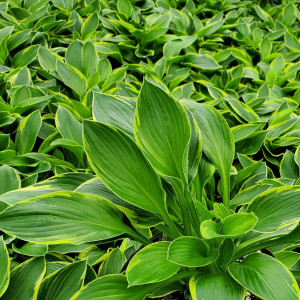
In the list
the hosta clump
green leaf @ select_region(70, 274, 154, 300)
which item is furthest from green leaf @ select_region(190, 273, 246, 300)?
green leaf @ select_region(70, 274, 154, 300)

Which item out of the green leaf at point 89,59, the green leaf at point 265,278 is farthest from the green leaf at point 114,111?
the green leaf at point 89,59

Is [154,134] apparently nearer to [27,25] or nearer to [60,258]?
[60,258]

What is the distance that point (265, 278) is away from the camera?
2.59 ft

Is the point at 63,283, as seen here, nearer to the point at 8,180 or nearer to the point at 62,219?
the point at 62,219

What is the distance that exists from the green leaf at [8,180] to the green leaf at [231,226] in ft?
1.83

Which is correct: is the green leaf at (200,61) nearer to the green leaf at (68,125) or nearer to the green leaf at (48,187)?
the green leaf at (68,125)

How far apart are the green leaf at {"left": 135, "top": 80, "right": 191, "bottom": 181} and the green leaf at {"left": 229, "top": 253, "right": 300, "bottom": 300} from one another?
227mm

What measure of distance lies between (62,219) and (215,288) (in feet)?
1.10

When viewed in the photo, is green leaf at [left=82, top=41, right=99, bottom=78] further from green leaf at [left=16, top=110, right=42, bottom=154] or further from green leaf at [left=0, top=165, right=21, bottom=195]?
green leaf at [left=0, top=165, right=21, bottom=195]

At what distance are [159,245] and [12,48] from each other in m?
1.23

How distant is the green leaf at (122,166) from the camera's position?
32.7 inches

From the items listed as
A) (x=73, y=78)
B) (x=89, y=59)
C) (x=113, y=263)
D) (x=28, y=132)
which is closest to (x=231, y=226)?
(x=113, y=263)

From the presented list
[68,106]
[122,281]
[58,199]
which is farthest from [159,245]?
[68,106]

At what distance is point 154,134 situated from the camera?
0.87 meters
